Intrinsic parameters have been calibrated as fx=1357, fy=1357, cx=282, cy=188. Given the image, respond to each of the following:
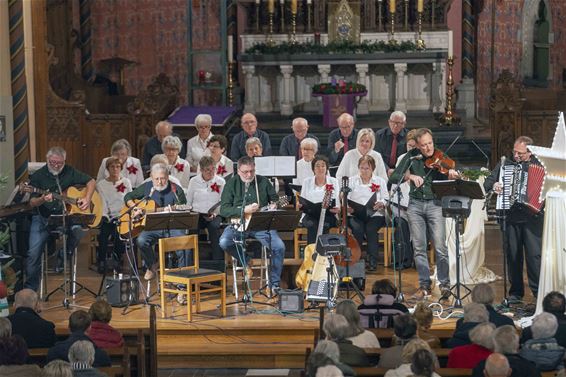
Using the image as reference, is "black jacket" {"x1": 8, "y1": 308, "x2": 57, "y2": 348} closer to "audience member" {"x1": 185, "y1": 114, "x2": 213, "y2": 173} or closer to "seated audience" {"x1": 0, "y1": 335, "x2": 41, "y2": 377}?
"seated audience" {"x1": 0, "y1": 335, "x2": 41, "y2": 377}

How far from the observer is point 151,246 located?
515 inches

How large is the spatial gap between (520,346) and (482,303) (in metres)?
0.63

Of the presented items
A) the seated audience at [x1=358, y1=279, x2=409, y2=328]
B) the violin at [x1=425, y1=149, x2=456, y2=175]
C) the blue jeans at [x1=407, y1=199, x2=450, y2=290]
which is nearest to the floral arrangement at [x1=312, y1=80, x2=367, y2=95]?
the blue jeans at [x1=407, y1=199, x2=450, y2=290]

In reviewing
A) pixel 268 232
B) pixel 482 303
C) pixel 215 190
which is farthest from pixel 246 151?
pixel 482 303

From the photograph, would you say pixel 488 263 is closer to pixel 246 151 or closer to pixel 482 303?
pixel 246 151

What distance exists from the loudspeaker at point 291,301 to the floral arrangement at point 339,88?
272 inches

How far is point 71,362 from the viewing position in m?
8.70

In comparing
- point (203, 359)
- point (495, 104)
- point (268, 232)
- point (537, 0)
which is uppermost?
point (537, 0)

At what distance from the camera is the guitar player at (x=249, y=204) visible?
12812mm

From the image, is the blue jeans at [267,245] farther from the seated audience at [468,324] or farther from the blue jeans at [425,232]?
the seated audience at [468,324]

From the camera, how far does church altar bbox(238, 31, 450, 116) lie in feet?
67.4

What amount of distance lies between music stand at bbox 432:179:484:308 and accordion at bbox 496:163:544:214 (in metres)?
0.25

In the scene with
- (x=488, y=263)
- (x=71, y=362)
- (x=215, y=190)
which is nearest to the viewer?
(x=71, y=362)

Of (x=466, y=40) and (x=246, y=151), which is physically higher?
(x=466, y=40)
